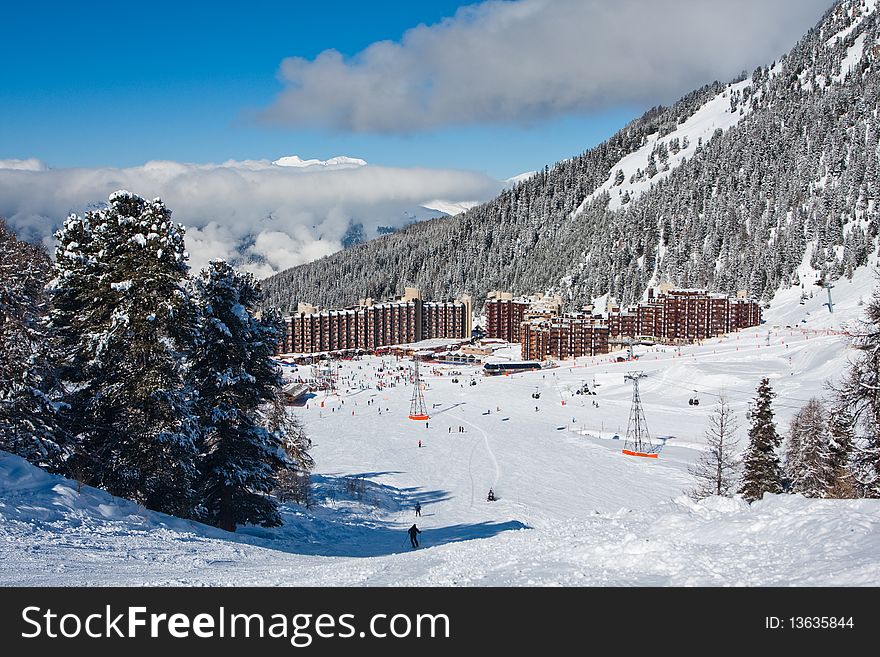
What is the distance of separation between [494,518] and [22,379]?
20243mm

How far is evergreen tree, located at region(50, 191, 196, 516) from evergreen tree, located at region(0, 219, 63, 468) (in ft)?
2.85

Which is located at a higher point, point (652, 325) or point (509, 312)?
point (509, 312)

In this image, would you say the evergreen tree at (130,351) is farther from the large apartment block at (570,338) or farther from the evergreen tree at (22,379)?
the large apartment block at (570,338)

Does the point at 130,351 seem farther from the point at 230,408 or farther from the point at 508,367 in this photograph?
the point at 508,367

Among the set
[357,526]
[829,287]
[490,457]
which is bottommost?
[490,457]

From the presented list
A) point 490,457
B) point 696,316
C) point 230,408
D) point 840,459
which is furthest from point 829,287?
point 230,408

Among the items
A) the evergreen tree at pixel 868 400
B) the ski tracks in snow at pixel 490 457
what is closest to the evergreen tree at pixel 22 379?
the ski tracks in snow at pixel 490 457

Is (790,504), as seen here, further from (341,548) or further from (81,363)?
(81,363)

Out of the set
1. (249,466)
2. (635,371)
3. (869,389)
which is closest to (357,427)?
(635,371)

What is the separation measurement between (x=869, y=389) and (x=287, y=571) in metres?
16.3

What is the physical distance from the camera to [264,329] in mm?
22734

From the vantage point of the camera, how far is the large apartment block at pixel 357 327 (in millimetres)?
179750

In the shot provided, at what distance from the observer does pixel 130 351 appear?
19.5 metres

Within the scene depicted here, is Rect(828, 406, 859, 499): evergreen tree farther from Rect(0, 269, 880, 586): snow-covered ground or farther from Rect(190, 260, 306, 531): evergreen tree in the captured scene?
Rect(190, 260, 306, 531): evergreen tree
